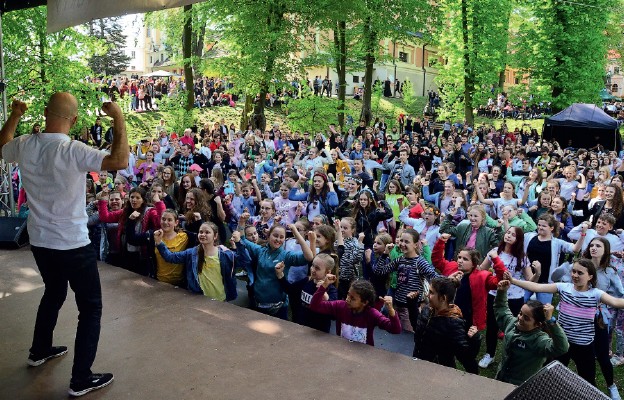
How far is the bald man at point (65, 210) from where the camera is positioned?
3.19 metres

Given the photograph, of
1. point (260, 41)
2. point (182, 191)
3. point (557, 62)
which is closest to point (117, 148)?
point (182, 191)

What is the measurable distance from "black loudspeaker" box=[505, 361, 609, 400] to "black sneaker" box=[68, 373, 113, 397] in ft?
8.43

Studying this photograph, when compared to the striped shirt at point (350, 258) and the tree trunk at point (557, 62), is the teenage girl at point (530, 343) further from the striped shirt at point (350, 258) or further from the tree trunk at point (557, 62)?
the tree trunk at point (557, 62)

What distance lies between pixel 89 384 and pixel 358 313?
82.0 inches

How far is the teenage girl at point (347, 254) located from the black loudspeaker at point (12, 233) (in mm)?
3559

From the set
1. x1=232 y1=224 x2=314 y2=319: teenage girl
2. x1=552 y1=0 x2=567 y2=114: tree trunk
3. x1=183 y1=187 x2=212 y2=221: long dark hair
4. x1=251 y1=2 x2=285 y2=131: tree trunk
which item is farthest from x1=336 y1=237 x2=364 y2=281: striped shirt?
x1=552 y1=0 x2=567 y2=114: tree trunk

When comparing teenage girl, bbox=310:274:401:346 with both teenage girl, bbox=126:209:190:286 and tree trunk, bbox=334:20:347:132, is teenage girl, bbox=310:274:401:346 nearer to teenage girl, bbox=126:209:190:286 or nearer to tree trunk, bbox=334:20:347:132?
teenage girl, bbox=126:209:190:286

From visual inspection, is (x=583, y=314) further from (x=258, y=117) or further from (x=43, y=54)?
(x=258, y=117)

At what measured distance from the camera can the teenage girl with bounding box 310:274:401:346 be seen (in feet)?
14.9

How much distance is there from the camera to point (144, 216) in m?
6.54

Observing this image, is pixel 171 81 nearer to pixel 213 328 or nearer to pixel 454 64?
pixel 454 64

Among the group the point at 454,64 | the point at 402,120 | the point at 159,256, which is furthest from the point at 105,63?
the point at 159,256

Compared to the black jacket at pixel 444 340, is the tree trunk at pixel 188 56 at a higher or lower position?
higher

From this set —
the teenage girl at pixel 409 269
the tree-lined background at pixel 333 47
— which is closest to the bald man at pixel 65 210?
the teenage girl at pixel 409 269
